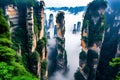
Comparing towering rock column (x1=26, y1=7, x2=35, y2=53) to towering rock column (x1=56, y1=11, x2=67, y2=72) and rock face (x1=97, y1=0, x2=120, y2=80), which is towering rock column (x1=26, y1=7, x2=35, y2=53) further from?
rock face (x1=97, y1=0, x2=120, y2=80)

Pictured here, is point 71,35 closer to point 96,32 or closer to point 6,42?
point 96,32

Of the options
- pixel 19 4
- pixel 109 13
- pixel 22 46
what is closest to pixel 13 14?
pixel 19 4

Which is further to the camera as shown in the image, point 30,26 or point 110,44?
point 110,44

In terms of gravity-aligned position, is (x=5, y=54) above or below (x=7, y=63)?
above

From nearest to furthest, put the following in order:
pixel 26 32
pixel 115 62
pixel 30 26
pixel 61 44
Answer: pixel 115 62 → pixel 30 26 → pixel 26 32 → pixel 61 44

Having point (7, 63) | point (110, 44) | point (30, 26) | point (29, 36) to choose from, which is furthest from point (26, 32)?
point (110, 44)

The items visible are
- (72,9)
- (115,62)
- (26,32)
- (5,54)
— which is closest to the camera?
(5,54)

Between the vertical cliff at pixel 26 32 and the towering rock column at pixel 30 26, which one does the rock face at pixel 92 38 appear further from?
the towering rock column at pixel 30 26

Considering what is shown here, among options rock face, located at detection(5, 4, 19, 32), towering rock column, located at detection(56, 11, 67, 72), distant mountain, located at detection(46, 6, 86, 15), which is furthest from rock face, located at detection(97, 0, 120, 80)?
distant mountain, located at detection(46, 6, 86, 15)

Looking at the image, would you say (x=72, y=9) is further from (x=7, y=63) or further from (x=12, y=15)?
(x=7, y=63)
